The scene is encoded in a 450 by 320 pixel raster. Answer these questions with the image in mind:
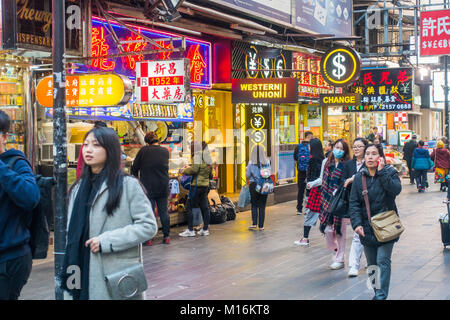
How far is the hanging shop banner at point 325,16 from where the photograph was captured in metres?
18.6

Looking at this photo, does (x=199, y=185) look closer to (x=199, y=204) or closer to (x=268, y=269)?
(x=199, y=204)

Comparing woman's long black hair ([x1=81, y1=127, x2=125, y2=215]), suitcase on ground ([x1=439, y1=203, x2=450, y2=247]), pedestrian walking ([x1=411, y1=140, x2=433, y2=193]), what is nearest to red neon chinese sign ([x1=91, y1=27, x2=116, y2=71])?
suitcase on ground ([x1=439, y1=203, x2=450, y2=247])

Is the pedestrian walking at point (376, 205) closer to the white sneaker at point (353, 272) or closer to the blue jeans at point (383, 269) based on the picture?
the blue jeans at point (383, 269)

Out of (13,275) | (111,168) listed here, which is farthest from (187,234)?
(111,168)

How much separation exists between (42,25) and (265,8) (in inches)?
273

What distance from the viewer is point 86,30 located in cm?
1138

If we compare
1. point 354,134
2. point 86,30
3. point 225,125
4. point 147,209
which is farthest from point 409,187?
point 147,209

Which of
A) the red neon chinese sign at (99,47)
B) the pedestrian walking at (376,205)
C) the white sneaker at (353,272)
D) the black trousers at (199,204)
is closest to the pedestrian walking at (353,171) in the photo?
the white sneaker at (353,272)

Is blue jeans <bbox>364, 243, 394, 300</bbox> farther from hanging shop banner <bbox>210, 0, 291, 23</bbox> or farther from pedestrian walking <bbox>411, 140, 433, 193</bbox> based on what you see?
pedestrian walking <bbox>411, 140, 433, 193</bbox>

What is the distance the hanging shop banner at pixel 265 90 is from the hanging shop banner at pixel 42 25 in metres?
5.21

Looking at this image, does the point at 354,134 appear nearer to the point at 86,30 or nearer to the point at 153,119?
the point at 153,119

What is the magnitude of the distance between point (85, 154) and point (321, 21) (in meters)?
16.9

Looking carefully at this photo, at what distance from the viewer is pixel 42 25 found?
35.1ft

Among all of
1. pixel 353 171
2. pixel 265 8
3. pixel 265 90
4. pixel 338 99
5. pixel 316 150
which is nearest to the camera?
pixel 353 171
